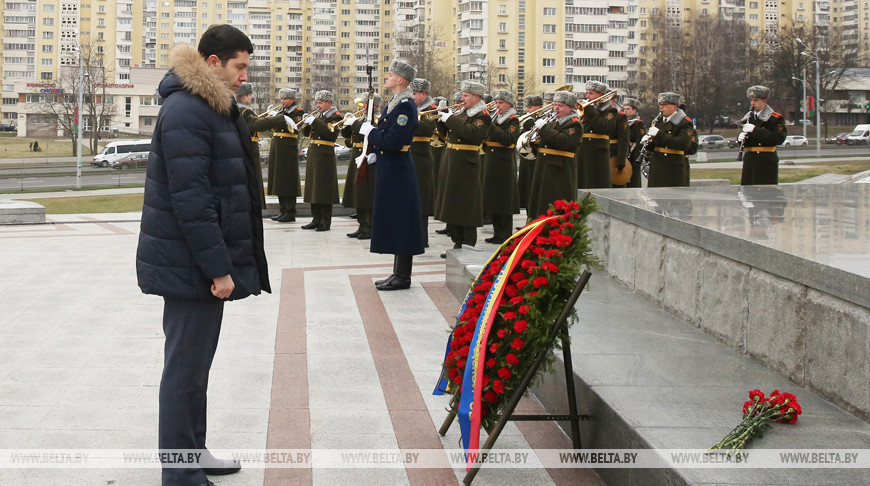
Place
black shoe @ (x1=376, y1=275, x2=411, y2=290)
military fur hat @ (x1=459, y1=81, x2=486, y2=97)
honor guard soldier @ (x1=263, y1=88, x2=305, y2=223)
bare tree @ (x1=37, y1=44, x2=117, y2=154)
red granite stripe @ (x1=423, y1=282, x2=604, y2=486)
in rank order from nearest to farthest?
red granite stripe @ (x1=423, y1=282, x2=604, y2=486) → black shoe @ (x1=376, y1=275, x2=411, y2=290) → military fur hat @ (x1=459, y1=81, x2=486, y2=97) → honor guard soldier @ (x1=263, y1=88, x2=305, y2=223) → bare tree @ (x1=37, y1=44, x2=117, y2=154)

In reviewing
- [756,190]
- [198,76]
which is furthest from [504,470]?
[756,190]

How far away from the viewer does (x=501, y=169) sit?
12.4m

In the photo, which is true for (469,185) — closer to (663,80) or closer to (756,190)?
(756,190)

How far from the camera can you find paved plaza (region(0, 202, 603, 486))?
15.8ft

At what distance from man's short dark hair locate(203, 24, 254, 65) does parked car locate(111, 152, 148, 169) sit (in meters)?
51.6

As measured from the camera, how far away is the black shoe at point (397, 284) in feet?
30.1

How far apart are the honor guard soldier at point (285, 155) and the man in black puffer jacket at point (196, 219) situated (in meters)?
10.6

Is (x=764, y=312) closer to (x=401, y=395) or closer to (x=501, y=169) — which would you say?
(x=401, y=395)

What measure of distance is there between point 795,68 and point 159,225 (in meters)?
81.0

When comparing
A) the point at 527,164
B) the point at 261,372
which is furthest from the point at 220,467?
the point at 527,164

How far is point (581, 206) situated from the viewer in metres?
4.57

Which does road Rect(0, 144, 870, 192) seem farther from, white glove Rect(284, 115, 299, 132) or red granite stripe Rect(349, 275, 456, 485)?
red granite stripe Rect(349, 275, 456, 485)

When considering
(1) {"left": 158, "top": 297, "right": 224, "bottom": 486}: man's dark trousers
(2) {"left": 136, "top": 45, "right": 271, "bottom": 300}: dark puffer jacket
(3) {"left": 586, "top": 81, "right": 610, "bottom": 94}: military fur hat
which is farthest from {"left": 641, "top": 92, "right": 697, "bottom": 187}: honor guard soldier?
(1) {"left": 158, "top": 297, "right": 224, "bottom": 486}: man's dark trousers

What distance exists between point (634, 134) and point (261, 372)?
986 centimetres
